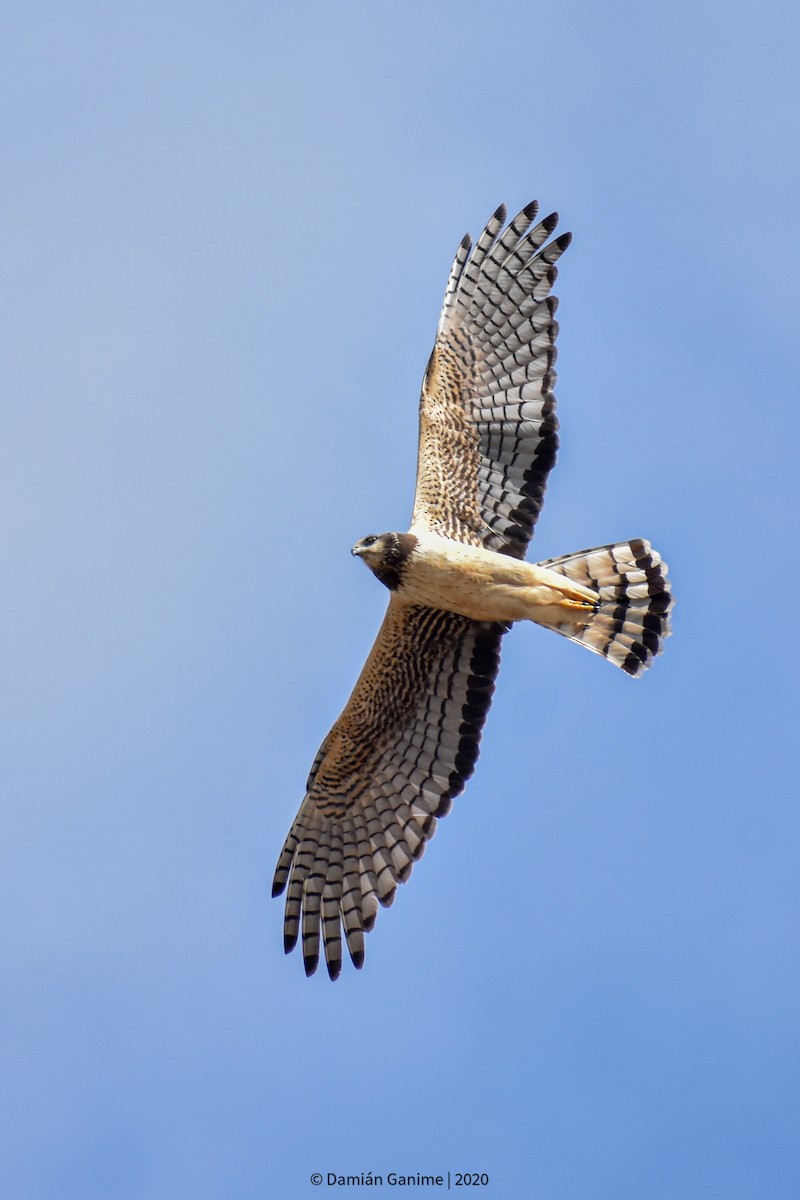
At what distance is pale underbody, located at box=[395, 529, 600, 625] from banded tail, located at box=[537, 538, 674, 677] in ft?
0.89

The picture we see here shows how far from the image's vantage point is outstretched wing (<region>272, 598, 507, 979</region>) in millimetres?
8836

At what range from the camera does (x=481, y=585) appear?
27.3 ft

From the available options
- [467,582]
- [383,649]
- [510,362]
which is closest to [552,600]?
[467,582]

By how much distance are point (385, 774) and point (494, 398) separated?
2.87m

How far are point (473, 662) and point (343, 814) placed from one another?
1.51 m

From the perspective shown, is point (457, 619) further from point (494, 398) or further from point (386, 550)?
point (494, 398)

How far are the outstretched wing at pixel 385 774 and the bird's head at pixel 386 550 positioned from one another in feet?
2.00

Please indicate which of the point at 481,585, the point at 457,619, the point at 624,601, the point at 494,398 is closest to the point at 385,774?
the point at 457,619

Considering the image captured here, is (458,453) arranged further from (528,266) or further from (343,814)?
(343,814)

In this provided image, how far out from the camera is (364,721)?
29.5 feet

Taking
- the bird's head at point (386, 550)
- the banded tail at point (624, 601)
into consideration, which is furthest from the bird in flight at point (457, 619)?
the bird's head at point (386, 550)

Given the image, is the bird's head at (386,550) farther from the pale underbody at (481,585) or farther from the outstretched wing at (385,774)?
the outstretched wing at (385,774)

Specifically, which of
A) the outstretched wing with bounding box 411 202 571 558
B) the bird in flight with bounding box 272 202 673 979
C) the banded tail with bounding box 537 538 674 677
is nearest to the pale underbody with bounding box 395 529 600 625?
the bird in flight with bounding box 272 202 673 979

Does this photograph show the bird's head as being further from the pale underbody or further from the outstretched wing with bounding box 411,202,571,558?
the outstretched wing with bounding box 411,202,571,558
